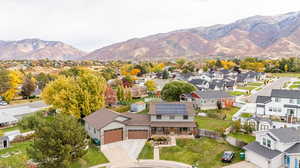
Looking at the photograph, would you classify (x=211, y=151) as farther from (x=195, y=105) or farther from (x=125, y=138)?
(x=195, y=105)

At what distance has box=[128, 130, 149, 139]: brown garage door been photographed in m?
33.9

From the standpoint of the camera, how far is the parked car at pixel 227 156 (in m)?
25.3

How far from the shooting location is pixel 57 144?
22.8 m

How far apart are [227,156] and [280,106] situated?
20382 millimetres

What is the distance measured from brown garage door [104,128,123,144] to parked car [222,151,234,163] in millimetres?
15672

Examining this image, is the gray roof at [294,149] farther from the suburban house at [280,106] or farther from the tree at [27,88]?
the tree at [27,88]

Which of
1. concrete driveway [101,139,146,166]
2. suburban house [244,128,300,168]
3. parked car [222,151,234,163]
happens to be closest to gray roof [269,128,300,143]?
suburban house [244,128,300,168]

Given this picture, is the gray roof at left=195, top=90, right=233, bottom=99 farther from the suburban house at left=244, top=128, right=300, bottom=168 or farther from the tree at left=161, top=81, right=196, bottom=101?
the suburban house at left=244, top=128, right=300, bottom=168

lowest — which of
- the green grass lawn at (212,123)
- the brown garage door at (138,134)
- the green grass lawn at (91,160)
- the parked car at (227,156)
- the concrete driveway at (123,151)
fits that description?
the green grass lawn at (91,160)

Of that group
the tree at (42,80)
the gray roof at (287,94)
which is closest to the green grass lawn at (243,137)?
the gray roof at (287,94)

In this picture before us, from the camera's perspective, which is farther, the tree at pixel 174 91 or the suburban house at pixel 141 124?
the tree at pixel 174 91

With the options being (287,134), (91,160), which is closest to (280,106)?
(287,134)

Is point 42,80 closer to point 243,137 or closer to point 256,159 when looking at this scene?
point 243,137

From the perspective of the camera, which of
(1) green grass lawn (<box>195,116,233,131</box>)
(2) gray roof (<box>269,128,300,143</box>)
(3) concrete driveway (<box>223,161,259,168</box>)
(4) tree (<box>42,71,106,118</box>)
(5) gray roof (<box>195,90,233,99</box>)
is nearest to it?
(2) gray roof (<box>269,128,300,143</box>)
